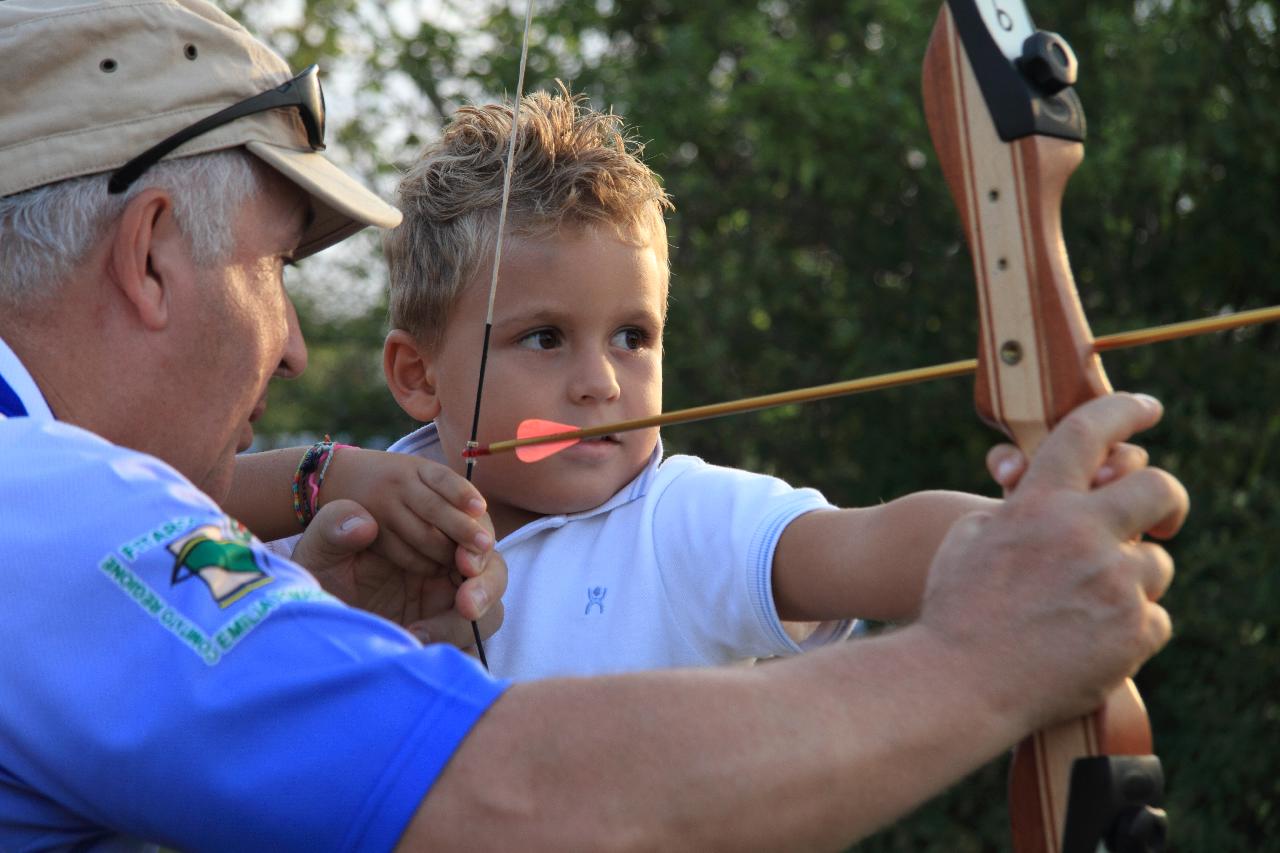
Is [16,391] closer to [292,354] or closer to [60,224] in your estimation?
[60,224]

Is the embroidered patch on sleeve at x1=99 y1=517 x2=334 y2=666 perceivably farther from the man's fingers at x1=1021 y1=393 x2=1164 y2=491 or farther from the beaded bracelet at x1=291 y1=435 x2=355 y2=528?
the beaded bracelet at x1=291 y1=435 x2=355 y2=528

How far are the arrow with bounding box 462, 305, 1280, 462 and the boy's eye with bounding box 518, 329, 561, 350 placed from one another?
0.16 metres

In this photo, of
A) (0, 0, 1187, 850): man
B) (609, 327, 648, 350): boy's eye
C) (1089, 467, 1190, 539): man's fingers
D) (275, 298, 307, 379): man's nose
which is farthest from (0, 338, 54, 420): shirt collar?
(1089, 467, 1190, 539): man's fingers

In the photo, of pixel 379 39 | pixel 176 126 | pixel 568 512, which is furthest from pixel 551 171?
pixel 379 39

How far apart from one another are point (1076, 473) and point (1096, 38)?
453 cm

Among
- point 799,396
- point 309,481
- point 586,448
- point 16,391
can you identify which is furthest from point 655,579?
point 16,391

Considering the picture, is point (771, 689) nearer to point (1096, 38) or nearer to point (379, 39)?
point (1096, 38)

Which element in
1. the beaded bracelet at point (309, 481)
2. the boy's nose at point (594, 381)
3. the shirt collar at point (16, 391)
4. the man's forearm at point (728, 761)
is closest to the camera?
the man's forearm at point (728, 761)

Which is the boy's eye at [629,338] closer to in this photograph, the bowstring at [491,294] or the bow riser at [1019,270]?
the bowstring at [491,294]

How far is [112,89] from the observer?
71.5 inches

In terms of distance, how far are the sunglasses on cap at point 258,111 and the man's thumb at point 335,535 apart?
0.56 meters

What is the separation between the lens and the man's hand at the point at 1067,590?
52.7 inches

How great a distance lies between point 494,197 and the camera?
2.50 metres

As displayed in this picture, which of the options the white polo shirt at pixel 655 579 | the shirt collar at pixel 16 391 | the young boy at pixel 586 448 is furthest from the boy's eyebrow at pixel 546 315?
the shirt collar at pixel 16 391
